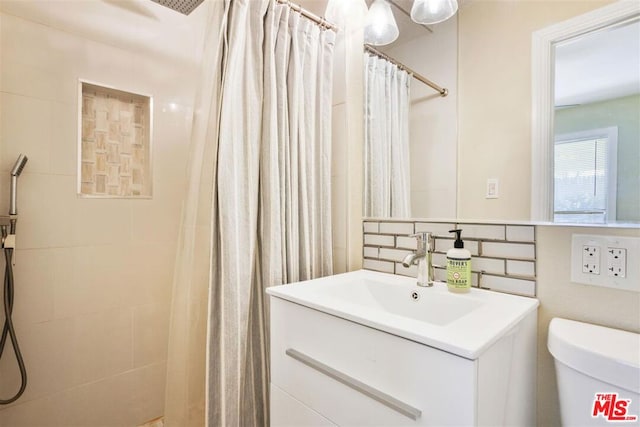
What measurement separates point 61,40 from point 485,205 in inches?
70.7

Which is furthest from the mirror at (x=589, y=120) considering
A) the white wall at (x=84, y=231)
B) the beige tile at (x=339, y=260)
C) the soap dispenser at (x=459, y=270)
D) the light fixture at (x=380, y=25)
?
the white wall at (x=84, y=231)

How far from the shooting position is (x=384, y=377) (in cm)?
71

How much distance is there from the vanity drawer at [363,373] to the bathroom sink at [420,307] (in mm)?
25

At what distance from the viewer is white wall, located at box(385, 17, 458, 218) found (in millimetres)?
1128

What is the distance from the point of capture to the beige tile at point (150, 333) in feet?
5.25

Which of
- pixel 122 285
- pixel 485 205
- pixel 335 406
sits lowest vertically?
pixel 335 406

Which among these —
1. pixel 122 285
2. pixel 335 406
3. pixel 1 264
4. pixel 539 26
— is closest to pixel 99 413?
pixel 122 285

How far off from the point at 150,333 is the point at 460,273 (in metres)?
1.51

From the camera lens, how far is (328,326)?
83 cm

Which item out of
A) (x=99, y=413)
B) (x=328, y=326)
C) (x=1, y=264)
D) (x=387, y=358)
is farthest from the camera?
(x=99, y=413)

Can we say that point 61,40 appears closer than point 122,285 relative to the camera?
Yes

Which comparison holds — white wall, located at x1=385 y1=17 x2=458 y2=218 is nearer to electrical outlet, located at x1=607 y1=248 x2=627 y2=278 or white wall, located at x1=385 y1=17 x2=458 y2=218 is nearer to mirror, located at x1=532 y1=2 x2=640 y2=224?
mirror, located at x1=532 y1=2 x2=640 y2=224

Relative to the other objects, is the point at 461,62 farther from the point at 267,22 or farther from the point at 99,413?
the point at 99,413
